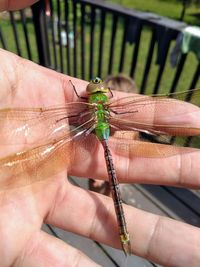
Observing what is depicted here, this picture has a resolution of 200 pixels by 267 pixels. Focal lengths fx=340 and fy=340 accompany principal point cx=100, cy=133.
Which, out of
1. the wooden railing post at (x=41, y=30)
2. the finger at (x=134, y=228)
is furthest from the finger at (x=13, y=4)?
the wooden railing post at (x=41, y=30)

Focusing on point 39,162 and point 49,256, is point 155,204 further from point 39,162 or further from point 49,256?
point 49,256

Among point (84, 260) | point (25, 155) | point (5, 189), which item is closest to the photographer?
point (84, 260)

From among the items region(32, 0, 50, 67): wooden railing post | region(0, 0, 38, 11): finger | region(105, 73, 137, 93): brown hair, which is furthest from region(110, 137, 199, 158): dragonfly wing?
region(32, 0, 50, 67): wooden railing post

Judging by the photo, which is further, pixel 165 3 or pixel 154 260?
pixel 165 3

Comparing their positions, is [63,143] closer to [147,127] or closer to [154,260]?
[147,127]

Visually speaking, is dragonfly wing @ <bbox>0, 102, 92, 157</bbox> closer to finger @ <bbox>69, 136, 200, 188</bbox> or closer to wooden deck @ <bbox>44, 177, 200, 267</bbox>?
finger @ <bbox>69, 136, 200, 188</bbox>

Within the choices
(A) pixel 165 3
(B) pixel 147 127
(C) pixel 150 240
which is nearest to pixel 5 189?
(C) pixel 150 240
